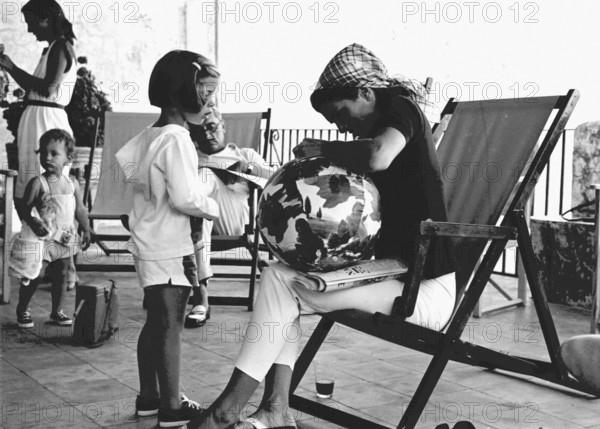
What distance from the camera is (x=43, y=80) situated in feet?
16.0

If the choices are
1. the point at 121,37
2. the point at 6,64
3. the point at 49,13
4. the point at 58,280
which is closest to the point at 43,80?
the point at 6,64

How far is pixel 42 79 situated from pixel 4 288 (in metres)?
1.35

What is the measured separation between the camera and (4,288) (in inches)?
174

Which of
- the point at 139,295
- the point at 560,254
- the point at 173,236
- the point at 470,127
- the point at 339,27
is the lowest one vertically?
the point at 139,295

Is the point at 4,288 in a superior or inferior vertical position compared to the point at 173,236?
inferior

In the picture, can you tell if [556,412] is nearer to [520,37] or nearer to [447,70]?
[447,70]

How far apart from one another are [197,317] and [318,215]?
2039 mm

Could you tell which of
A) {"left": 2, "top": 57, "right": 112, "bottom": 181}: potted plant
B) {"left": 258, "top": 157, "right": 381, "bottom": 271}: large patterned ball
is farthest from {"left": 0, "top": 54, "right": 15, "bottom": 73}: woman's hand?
{"left": 258, "top": 157, "right": 381, "bottom": 271}: large patterned ball

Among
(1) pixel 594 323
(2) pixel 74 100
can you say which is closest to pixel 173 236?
(1) pixel 594 323

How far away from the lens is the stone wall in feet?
27.3

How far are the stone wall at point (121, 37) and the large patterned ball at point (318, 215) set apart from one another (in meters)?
6.90

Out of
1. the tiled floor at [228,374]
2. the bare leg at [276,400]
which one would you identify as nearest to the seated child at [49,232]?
the tiled floor at [228,374]

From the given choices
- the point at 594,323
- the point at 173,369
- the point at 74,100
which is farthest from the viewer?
the point at 74,100

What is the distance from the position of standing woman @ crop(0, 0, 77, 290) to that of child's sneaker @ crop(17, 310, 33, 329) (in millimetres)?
885
